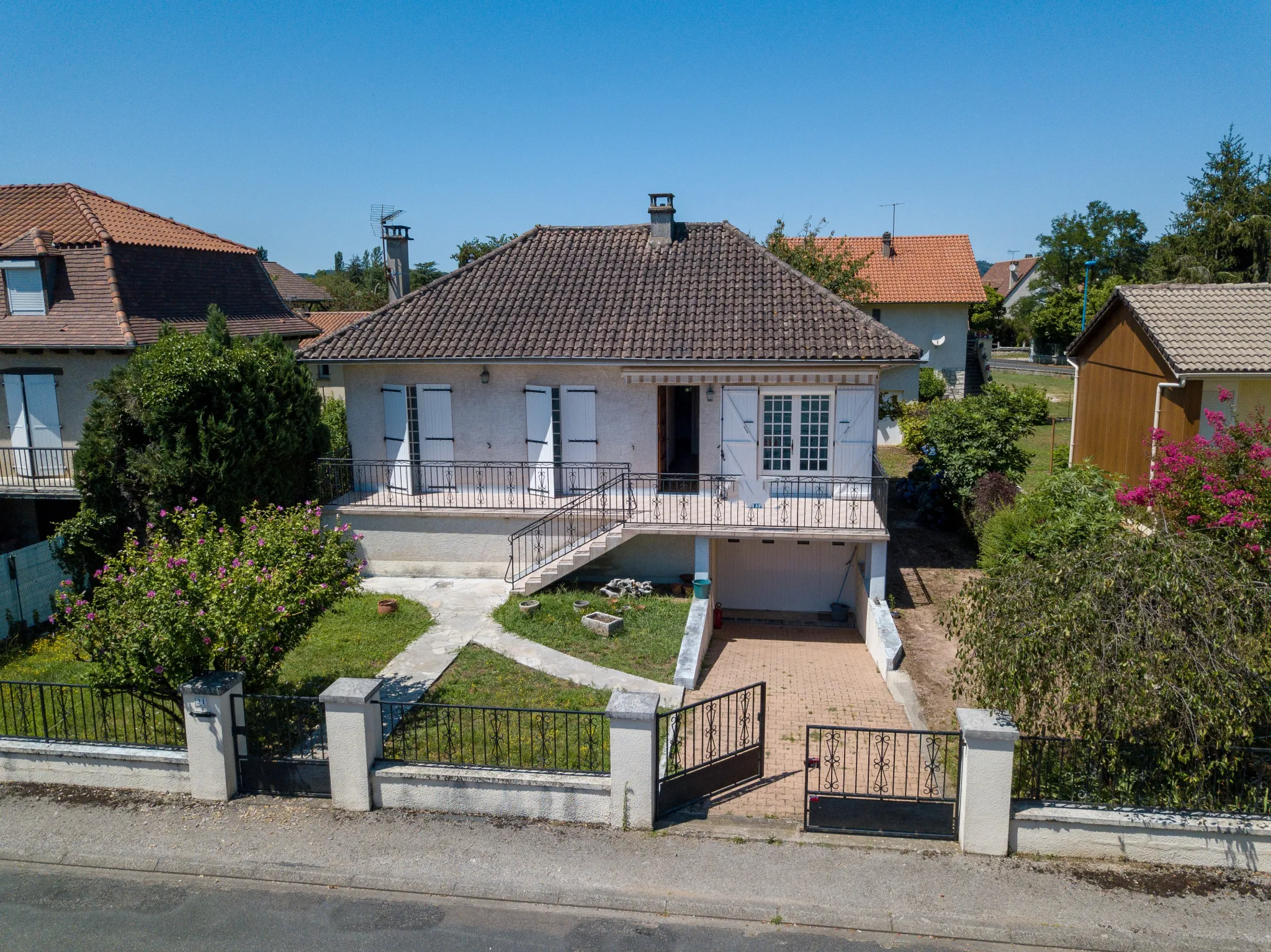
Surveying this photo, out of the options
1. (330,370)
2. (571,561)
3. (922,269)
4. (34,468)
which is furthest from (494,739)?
(922,269)

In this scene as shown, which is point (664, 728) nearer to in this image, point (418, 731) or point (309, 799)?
point (418, 731)

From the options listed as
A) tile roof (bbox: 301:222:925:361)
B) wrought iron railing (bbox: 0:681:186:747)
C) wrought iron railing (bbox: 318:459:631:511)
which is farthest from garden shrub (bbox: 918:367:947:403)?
wrought iron railing (bbox: 0:681:186:747)

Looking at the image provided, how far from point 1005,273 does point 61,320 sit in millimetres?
80078

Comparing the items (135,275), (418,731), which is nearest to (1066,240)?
(135,275)

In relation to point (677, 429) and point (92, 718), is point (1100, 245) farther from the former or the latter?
point (92, 718)

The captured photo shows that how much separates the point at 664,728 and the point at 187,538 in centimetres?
602

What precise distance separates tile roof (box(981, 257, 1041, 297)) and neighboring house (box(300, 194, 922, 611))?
68178 mm

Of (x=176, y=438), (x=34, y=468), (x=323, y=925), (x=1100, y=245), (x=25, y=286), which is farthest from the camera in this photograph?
(x=1100, y=245)

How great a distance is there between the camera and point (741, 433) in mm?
16859

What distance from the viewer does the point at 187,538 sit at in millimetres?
10539

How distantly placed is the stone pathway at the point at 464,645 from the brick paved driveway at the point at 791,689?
1082 millimetres

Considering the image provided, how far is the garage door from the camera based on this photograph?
1736 centimetres

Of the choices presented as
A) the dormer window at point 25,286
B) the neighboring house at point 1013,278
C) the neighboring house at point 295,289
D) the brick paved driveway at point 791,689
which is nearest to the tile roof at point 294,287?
the neighboring house at point 295,289

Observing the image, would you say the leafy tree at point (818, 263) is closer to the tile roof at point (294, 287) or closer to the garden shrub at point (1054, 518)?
the garden shrub at point (1054, 518)
